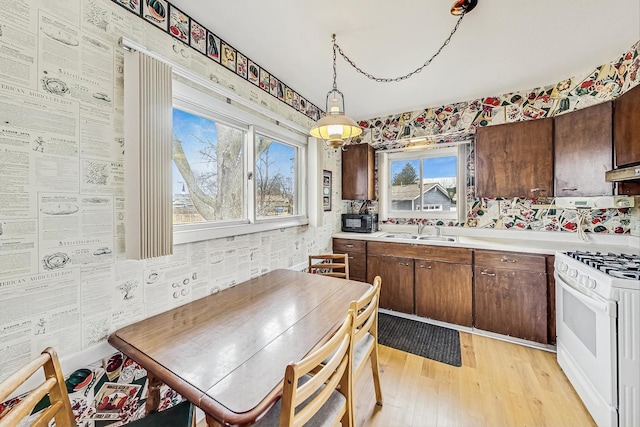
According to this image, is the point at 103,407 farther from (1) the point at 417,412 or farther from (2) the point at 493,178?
(2) the point at 493,178

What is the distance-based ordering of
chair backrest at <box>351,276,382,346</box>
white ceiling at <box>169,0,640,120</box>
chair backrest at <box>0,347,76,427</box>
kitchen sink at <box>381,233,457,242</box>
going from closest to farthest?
chair backrest at <box>0,347,76,427</box> < chair backrest at <box>351,276,382,346</box> < white ceiling at <box>169,0,640,120</box> < kitchen sink at <box>381,233,457,242</box>

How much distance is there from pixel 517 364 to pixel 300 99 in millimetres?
3197

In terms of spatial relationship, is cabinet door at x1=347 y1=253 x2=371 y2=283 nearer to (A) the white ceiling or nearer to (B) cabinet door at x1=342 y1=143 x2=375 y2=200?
(B) cabinet door at x1=342 y1=143 x2=375 y2=200

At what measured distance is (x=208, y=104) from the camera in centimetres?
168

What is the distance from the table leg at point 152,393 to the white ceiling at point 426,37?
209 cm

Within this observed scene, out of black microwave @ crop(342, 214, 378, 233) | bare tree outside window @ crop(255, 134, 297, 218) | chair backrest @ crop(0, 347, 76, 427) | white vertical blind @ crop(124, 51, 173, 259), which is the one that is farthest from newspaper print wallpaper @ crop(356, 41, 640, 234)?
chair backrest @ crop(0, 347, 76, 427)

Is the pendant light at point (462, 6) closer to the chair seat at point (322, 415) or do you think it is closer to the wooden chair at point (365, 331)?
the wooden chair at point (365, 331)

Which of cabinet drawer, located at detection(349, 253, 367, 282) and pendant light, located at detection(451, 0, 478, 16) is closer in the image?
pendant light, located at detection(451, 0, 478, 16)

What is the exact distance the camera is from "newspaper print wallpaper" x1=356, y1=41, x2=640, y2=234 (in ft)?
7.10

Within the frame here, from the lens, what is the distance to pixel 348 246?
10.5ft

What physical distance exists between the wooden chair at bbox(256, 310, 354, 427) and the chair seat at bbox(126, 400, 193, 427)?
0.31 meters

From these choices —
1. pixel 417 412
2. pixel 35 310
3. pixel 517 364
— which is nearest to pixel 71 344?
pixel 35 310

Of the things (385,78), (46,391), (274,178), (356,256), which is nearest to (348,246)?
(356,256)

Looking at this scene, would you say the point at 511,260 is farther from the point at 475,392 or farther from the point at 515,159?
the point at 475,392
